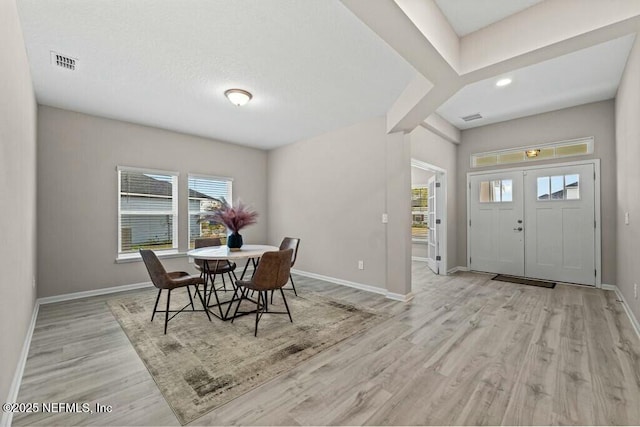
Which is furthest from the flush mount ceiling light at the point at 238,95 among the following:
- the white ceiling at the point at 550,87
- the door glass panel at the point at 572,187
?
the door glass panel at the point at 572,187

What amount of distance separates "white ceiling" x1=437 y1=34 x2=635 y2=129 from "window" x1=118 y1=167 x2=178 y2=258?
497 cm

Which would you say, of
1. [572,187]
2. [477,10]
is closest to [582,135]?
[572,187]

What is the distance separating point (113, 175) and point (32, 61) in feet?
6.11

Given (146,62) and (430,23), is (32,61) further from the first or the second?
(430,23)

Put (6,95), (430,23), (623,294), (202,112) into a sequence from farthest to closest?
(202,112) < (623,294) < (430,23) < (6,95)

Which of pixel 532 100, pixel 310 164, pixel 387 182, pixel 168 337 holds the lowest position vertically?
pixel 168 337

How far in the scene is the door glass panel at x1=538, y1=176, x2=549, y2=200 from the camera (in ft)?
15.7

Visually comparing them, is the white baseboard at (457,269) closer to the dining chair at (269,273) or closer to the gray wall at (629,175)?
the gray wall at (629,175)

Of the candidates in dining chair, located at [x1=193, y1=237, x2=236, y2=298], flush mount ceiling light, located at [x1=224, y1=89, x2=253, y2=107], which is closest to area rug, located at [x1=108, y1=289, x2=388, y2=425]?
dining chair, located at [x1=193, y1=237, x2=236, y2=298]

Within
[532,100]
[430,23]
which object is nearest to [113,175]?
[430,23]

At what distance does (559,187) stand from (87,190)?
7.55m

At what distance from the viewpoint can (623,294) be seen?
11.5 ft

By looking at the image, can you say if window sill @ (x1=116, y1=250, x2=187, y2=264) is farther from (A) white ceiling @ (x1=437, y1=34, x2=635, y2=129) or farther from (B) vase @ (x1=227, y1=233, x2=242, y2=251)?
(A) white ceiling @ (x1=437, y1=34, x2=635, y2=129)

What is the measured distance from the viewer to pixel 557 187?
4691 millimetres
